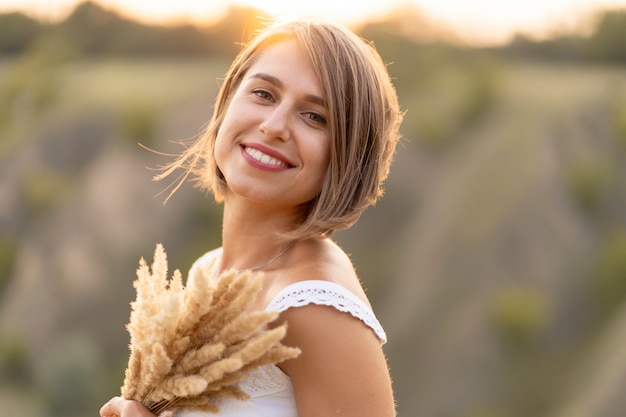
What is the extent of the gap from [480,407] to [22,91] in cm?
2051

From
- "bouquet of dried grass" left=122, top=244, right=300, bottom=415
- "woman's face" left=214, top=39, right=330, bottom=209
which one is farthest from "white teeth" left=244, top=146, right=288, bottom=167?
"bouquet of dried grass" left=122, top=244, right=300, bottom=415

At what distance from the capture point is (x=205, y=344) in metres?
2.46

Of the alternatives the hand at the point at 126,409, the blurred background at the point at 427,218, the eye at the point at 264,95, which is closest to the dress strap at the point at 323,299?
the hand at the point at 126,409

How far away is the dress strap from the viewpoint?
7.98 feet

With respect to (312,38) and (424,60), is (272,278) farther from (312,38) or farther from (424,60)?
(424,60)

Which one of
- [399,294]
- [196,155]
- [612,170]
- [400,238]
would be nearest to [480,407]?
[399,294]

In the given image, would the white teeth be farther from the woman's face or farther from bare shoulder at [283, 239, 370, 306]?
bare shoulder at [283, 239, 370, 306]

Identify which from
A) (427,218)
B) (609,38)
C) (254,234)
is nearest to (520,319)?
(427,218)

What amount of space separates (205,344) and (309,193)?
567 millimetres

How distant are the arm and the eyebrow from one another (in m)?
0.61

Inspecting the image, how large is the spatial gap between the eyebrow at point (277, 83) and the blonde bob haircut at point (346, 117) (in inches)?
0.9

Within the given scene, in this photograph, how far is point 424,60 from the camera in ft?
89.7

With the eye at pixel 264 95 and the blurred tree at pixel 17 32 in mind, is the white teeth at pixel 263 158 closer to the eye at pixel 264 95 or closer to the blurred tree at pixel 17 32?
the eye at pixel 264 95

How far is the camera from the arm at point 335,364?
2406 millimetres
